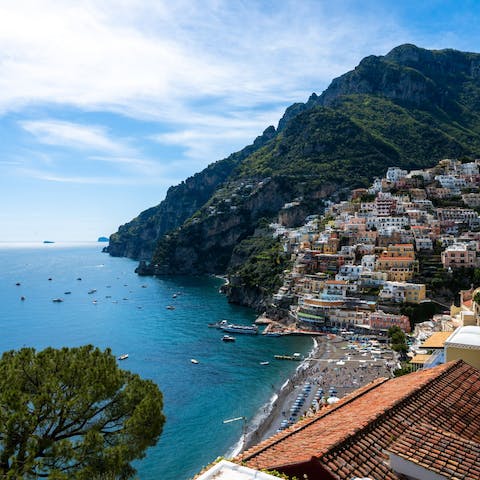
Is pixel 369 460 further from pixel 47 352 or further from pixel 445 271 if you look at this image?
pixel 445 271

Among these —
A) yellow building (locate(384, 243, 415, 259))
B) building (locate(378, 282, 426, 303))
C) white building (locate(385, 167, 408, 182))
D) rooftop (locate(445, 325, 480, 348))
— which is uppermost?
white building (locate(385, 167, 408, 182))

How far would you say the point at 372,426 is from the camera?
7465 millimetres

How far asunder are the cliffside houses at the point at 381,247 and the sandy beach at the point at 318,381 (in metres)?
8.84

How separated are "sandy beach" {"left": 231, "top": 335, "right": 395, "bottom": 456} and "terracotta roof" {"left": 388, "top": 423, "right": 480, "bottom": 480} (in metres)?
26.1

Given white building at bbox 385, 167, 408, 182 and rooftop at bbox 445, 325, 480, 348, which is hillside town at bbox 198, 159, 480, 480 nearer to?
rooftop at bbox 445, 325, 480, 348

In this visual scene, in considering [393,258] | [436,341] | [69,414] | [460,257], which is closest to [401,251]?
[393,258]

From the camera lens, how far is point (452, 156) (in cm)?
14612

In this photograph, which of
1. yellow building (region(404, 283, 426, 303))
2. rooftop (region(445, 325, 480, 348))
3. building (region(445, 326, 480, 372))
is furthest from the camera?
yellow building (region(404, 283, 426, 303))

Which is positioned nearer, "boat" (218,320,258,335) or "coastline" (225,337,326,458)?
"coastline" (225,337,326,458)

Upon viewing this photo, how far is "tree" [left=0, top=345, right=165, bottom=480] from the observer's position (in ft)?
32.7

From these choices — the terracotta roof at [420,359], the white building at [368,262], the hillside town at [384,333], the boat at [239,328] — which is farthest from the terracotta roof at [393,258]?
the terracotta roof at [420,359]

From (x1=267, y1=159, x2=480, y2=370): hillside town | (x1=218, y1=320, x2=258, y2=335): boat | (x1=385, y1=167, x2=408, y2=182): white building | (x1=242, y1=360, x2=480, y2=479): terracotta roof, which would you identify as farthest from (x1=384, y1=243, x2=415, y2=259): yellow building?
(x1=242, y1=360, x2=480, y2=479): terracotta roof

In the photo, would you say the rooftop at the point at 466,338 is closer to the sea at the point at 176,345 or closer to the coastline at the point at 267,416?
the coastline at the point at 267,416

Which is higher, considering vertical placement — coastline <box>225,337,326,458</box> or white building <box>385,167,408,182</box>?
white building <box>385,167,408,182</box>
